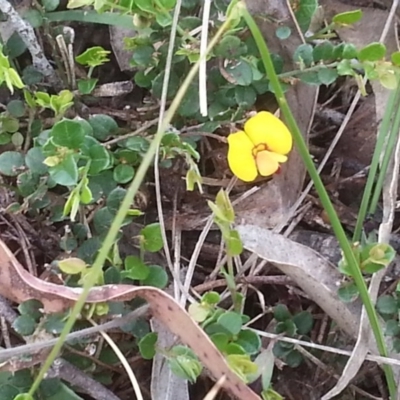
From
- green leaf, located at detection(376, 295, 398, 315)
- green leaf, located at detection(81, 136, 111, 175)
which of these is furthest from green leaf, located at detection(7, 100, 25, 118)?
green leaf, located at detection(376, 295, 398, 315)

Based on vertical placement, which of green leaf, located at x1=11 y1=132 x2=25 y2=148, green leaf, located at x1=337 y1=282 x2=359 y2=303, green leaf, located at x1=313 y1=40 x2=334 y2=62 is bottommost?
green leaf, located at x1=337 y1=282 x2=359 y2=303

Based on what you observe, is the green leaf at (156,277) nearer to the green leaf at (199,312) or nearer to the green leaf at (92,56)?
the green leaf at (199,312)

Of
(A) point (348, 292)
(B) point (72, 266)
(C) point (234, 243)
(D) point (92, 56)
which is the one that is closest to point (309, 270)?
(A) point (348, 292)

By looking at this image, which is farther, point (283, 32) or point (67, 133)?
point (283, 32)

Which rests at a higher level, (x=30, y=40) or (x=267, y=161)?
(x=30, y=40)

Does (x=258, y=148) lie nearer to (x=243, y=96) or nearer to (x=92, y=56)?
(x=243, y=96)

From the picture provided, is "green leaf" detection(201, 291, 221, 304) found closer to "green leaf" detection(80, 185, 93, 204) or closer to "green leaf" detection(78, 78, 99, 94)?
"green leaf" detection(80, 185, 93, 204)

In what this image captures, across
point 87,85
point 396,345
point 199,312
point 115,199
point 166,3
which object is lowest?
point 396,345
